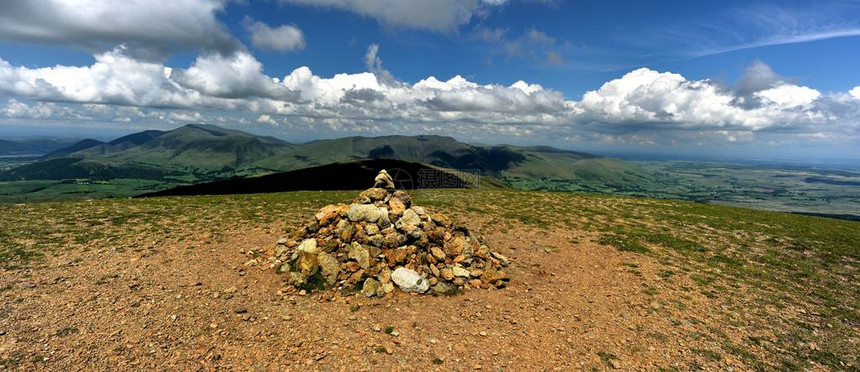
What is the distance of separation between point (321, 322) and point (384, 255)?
5.18 metres

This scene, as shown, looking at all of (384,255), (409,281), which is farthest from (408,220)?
(409,281)

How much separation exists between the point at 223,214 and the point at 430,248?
21.6m

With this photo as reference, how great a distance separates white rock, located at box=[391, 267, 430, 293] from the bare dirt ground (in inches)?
20.5

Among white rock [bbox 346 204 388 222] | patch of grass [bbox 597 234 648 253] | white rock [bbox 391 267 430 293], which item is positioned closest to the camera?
white rock [bbox 391 267 430 293]

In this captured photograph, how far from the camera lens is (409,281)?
58.4ft

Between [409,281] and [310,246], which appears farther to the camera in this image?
[310,246]

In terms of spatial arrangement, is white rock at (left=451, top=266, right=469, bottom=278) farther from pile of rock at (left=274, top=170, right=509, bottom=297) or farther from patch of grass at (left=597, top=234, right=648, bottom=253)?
patch of grass at (left=597, top=234, right=648, bottom=253)

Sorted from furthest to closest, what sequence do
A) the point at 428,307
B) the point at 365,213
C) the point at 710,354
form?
the point at 365,213 < the point at 428,307 < the point at 710,354

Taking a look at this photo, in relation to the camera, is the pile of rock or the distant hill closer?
the pile of rock

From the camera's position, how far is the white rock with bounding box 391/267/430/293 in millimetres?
17656

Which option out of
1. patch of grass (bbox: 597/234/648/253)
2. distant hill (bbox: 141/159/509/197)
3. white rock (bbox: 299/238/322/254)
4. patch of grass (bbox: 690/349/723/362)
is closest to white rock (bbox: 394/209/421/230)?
white rock (bbox: 299/238/322/254)

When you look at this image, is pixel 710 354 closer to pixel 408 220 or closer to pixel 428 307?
pixel 428 307

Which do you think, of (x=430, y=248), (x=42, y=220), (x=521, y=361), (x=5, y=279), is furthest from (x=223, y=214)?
(x=521, y=361)

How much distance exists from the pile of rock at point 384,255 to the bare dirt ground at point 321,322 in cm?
98
